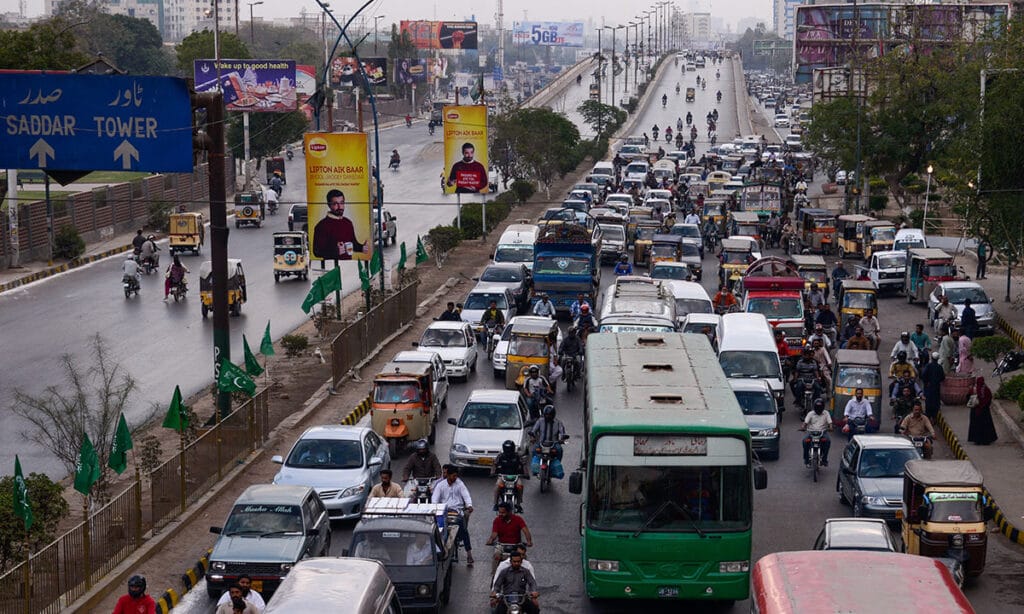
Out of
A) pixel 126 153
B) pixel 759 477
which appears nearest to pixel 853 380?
pixel 759 477

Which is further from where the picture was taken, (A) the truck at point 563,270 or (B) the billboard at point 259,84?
(B) the billboard at point 259,84

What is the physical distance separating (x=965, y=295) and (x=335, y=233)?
16.6m

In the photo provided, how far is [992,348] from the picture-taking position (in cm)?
3428

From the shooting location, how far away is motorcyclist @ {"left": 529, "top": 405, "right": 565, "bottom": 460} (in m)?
24.1

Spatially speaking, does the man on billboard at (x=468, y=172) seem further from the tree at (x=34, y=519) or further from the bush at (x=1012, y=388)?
the tree at (x=34, y=519)

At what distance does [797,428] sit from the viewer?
28844mm

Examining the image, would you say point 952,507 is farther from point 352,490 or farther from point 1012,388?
point 1012,388

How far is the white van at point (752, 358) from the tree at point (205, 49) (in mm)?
66396

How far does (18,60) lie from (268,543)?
1470 inches

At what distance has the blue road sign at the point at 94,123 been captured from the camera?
27.2 metres

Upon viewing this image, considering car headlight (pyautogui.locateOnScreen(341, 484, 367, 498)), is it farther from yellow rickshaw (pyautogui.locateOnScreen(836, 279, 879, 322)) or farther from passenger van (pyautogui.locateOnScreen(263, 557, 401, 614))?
yellow rickshaw (pyautogui.locateOnScreen(836, 279, 879, 322))

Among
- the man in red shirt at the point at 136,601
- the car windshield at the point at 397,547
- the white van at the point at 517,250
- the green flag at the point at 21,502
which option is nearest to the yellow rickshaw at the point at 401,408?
the car windshield at the point at 397,547

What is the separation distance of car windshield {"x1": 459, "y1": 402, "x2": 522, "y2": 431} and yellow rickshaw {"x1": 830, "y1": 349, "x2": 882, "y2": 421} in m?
6.80

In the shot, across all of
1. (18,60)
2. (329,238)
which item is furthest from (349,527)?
(18,60)
